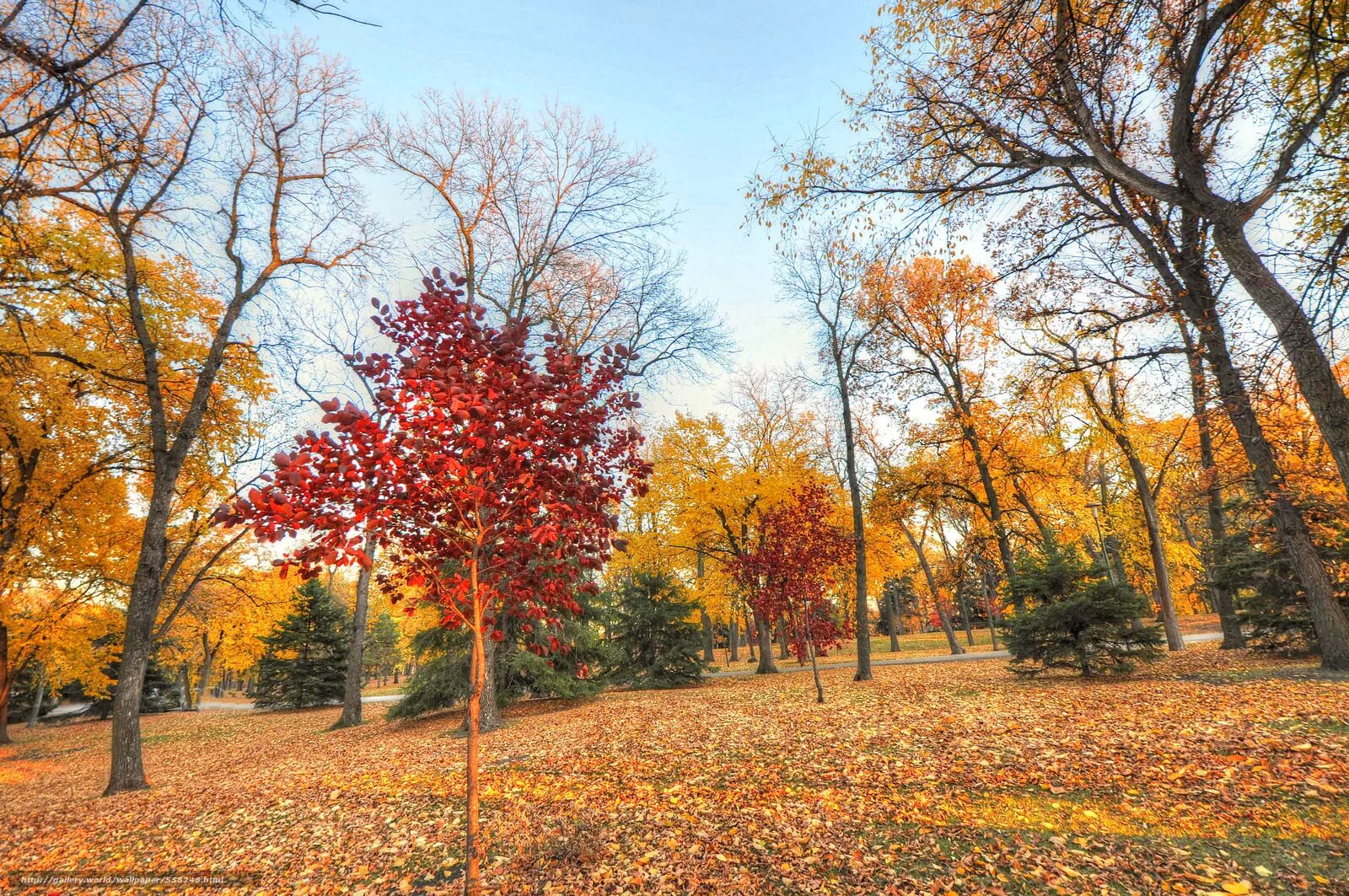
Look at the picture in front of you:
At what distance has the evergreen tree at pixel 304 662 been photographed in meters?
21.7

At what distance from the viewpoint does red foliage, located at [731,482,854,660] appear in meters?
11.0

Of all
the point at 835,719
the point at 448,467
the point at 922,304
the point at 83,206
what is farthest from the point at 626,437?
the point at 922,304

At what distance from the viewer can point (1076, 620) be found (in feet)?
31.9

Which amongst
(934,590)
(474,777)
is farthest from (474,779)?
(934,590)

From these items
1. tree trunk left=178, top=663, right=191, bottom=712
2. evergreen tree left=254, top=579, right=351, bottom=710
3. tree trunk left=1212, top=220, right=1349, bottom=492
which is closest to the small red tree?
tree trunk left=1212, top=220, right=1349, bottom=492

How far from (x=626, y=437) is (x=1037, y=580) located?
9974mm

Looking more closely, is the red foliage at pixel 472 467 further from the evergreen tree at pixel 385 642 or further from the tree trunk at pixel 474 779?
the evergreen tree at pixel 385 642

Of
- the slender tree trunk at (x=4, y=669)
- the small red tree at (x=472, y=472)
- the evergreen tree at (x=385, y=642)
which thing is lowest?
the evergreen tree at (x=385, y=642)

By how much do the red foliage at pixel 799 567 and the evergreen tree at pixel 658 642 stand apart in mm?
4327

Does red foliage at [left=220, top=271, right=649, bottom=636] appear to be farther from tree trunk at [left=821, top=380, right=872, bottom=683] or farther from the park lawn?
tree trunk at [left=821, top=380, right=872, bottom=683]

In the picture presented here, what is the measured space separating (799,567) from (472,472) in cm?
874

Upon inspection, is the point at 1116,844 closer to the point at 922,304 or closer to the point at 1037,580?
the point at 1037,580

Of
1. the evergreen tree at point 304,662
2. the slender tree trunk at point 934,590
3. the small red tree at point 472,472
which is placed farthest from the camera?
the evergreen tree at point 304,662

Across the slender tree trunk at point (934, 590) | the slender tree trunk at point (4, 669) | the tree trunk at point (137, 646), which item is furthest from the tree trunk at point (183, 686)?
the slender tree trunk at point (934, 590)
